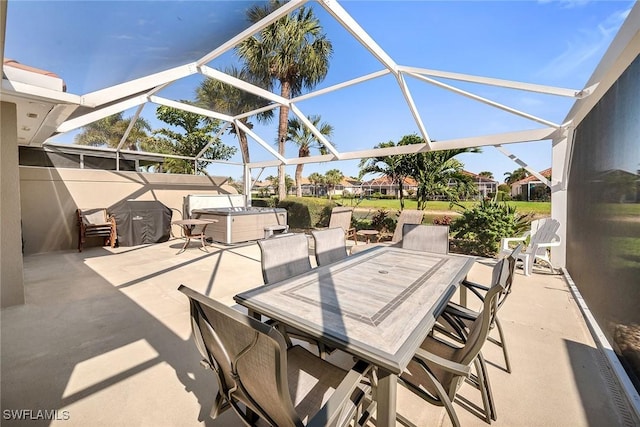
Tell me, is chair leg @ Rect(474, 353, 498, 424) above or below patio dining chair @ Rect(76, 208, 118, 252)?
below

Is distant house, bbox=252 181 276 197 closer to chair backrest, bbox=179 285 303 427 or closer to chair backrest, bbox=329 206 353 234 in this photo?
chair backrest, bbox=329 206 353 234

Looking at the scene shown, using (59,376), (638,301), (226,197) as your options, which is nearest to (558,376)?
(638,301)

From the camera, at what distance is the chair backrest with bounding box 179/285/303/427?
948mm

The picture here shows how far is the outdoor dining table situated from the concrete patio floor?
77 centimetres

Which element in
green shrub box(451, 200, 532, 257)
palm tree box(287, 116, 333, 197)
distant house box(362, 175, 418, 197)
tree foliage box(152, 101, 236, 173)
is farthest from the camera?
tree foliage box(152, 101, 236, 173)

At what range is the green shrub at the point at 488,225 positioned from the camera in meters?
6.09

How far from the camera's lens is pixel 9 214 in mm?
3471

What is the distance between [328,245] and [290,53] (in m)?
8.05

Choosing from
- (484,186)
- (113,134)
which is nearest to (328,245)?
(484,186)

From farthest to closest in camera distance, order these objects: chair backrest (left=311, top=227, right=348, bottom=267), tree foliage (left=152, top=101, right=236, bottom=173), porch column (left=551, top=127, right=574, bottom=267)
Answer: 1. tree foliage (left=152, top=101, right=236, bottom=173)
2. porch column (left=551, top=127, right=574, bottom=267)
3. chair backrest (left=311, top=227, right=348, bottom=267)

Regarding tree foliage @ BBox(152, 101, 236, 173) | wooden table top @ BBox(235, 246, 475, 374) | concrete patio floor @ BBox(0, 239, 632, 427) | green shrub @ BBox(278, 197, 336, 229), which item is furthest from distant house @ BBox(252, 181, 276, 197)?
wooden table top @ BBox(235, 246, 475, 374)

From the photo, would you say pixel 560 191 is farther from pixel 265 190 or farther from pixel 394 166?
pixel 265 190

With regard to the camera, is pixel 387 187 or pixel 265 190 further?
pixel 265 190

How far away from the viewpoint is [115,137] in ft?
66.7
